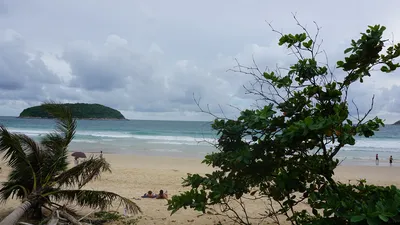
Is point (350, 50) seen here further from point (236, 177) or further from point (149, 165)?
point (149, 165)

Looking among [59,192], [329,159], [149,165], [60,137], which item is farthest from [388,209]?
[149,165]

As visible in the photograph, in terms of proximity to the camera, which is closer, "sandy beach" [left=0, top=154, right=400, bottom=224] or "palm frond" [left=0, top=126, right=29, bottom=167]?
"palm frond" [left=0, top=126, right=29, bottom=167]

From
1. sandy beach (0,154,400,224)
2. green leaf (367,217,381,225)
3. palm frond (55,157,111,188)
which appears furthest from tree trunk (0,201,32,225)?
green leaf (367,217,381,225)

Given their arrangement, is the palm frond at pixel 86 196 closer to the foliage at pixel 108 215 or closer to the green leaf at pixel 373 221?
the foliage at pixel 108 215

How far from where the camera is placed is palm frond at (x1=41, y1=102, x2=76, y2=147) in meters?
6.40

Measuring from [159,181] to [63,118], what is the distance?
6.30 m

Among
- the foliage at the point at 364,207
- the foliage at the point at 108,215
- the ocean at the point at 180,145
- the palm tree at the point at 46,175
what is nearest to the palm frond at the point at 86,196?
the palm tree at the point at 46,175

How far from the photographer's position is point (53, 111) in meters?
6.44

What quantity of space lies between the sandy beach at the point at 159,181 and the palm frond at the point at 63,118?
1.86m

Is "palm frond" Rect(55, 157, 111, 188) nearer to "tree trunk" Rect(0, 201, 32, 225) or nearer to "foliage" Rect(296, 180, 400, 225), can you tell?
"tree trunk" Rect(0, 201, 32, 225)

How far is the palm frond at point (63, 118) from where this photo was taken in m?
6.40

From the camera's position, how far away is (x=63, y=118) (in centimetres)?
645

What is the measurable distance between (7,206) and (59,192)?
2.50 m

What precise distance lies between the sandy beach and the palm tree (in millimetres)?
1094
